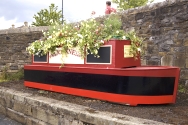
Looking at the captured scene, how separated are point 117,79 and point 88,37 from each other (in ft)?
3.17

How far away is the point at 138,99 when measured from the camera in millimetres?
3627

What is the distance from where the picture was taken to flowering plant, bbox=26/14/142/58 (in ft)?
13.5

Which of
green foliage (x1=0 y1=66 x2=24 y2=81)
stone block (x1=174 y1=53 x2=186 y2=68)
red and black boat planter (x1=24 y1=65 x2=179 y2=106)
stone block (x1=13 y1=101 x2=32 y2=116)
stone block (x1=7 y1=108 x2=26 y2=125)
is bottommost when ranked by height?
stone block (x1=7 y1=108 x2=26 y2=125)

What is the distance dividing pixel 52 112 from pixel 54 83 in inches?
40.1

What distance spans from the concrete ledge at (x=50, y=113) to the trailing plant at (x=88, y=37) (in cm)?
102

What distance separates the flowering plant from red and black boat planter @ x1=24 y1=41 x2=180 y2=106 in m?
0.13

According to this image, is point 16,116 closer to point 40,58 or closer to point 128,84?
point 40,58

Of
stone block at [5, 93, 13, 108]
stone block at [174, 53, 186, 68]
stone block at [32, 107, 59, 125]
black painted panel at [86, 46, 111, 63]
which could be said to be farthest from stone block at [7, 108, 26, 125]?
stone block at [174, 53, 186, 68]

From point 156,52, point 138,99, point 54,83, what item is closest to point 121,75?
point 138,99

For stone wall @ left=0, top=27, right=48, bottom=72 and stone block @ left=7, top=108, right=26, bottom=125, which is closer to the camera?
stone block @ left=7, top=108, right=26, bottom=125

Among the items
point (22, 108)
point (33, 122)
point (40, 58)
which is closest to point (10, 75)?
point (40, 58)

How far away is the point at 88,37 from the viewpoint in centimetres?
418

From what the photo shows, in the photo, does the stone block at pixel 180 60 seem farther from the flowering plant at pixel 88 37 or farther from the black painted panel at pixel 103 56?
the black painted panel at pixel 103 56

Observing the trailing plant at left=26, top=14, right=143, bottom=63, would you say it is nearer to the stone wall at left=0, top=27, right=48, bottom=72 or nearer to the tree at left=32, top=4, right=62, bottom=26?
Result: the stone wall at left=0, top=27, right=48, bottom=72
